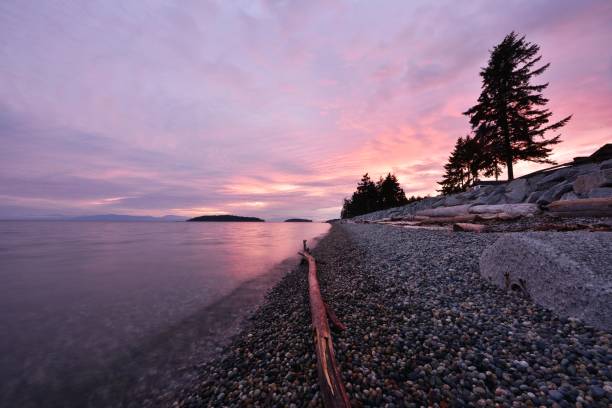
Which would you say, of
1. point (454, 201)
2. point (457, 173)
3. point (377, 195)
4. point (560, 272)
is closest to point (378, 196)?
point (377, 195)

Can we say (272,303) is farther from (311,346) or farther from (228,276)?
(228,276)

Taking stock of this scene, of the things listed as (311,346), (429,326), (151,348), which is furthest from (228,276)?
(429,326)

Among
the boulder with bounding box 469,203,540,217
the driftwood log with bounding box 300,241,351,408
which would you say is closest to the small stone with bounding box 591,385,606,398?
the driftwood log with bounding box 300,241,351,408

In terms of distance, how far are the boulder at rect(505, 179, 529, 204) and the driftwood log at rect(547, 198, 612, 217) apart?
6.58 meters

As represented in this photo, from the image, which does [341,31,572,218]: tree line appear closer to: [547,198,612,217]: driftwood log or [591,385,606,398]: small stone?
[547,198,612,217]: driftwood log

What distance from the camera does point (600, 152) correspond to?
14336mm

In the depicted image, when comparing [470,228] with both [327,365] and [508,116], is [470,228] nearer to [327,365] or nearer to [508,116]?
[327,365]

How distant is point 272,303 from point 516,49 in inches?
1189

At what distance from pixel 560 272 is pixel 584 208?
360 inches

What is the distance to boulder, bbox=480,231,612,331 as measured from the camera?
A: 3.28m

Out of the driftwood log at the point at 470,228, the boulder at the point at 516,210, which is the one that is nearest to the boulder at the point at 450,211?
the boulder at the point at 516,210

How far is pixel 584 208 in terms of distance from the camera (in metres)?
9.20

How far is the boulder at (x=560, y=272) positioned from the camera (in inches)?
129

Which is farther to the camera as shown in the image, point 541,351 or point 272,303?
point 272,303
